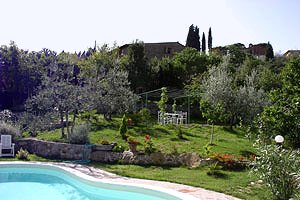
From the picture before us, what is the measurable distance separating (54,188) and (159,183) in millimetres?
3604

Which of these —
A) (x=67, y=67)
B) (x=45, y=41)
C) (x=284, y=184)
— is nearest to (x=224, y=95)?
(x=67, y=67)

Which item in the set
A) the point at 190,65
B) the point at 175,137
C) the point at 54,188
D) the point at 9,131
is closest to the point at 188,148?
the point at 175,137

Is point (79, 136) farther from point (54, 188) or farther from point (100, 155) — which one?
point (54, 188)

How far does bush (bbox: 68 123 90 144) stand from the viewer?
14.1 meters

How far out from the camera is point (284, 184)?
758cm

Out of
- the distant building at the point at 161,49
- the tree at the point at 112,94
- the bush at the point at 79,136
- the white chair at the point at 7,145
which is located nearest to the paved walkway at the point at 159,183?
the bush at the point at 79,136

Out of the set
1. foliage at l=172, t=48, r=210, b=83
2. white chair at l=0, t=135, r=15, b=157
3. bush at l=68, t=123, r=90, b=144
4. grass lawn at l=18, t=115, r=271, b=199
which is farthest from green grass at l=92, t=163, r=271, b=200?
foliage at l=172, t=48, r=210, b=83

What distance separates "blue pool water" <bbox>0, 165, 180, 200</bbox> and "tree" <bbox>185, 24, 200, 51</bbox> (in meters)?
40.3

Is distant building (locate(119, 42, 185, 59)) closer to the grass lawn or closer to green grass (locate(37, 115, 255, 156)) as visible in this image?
the grass lawn

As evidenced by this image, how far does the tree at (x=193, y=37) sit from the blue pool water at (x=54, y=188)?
40.3 m

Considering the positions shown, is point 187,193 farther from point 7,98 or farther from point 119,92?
point 7,98

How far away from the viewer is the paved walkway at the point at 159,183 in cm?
851

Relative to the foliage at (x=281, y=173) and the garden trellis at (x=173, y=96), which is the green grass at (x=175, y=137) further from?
the garden trellis at (x=173, y=96)

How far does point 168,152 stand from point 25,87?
16.6m
